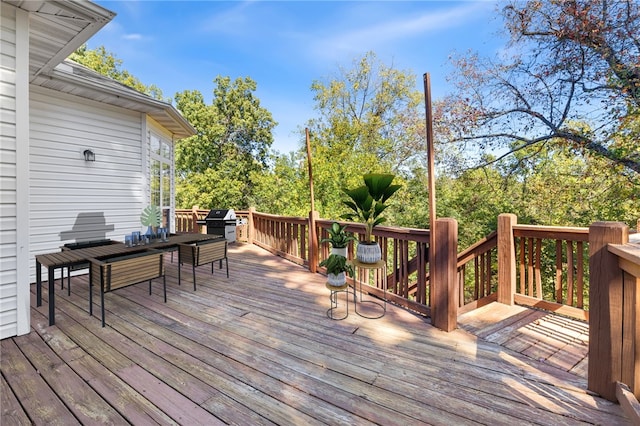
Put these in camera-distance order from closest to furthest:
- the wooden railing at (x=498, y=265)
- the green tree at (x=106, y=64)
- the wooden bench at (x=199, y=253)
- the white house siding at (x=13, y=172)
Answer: the white house siding at (x=13, y=172)
the wooden railing at (x=498, y=265)
the wooden bench at (x=199, y=253)
the green tree at (x=106, y=64)

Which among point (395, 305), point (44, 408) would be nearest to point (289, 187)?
point (395, 305)

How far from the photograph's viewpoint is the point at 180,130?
628 cm

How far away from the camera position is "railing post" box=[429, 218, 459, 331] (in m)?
2.41

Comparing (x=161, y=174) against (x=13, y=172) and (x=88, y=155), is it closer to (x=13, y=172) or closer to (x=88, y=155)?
(x=88, y=155)

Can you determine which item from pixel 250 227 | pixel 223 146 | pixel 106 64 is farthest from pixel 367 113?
pixel 106 64

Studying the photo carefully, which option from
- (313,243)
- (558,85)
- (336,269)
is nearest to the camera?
(336,269)

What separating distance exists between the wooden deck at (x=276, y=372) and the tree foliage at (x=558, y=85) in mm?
5411

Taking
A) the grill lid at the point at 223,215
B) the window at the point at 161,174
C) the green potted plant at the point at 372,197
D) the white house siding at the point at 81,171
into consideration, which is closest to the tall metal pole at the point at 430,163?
the green potted plant at the point at 372,197

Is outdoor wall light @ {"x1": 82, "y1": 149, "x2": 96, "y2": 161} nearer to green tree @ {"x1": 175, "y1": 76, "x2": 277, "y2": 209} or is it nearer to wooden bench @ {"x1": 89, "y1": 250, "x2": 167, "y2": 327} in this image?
wooden bench @ {"x1": 89, "y1": 250, "x2": 167, "y2": 327}

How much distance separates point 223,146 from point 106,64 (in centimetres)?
821

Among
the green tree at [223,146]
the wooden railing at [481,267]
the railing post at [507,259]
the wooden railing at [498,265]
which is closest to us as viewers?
the wooden railing at [498,265]

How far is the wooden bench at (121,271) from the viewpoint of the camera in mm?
2525

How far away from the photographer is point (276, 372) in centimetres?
184

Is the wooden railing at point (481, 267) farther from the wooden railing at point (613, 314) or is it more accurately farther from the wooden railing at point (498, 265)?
the wooden railing at point (613, 314)
